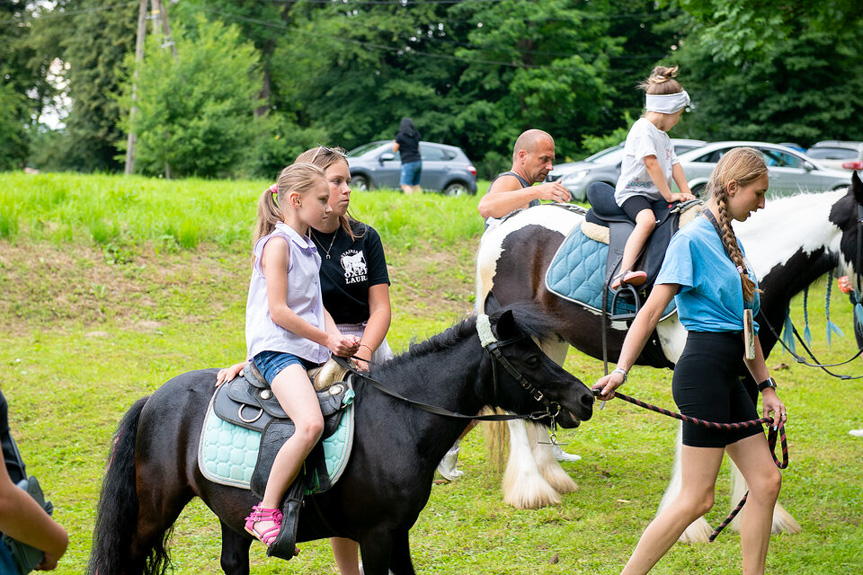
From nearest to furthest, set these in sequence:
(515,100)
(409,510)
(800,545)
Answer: (409,510) → (800,545) → (515,100)

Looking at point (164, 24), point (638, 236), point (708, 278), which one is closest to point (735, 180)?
point (708, 278)

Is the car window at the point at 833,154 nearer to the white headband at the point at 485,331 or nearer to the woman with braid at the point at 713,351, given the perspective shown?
the woman with braid at the point at 713,351

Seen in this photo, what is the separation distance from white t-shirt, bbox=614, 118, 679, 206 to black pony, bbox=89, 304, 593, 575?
7.86 ft

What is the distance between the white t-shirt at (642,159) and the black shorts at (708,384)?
6.43ft

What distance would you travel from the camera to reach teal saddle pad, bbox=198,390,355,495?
3.34 m

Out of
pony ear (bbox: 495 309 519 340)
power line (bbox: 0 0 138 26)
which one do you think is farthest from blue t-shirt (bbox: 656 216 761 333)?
power line (bbox: 0 0 138 26)

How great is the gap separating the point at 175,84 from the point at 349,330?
18945 millimetres

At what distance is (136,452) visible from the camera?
12.0 feet

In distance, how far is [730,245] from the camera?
3600 millimetres

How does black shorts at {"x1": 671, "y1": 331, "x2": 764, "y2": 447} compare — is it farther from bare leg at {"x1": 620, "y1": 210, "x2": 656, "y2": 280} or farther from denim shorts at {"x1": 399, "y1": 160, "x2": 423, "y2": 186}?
denim shorts at {"x1": 399, "y1": 160, "x2": 423, "y2": 186}

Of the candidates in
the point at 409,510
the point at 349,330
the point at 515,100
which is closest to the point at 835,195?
the point at 349,330

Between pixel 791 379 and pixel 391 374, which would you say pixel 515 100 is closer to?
pixel 791 379

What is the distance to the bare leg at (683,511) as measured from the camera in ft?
11.6

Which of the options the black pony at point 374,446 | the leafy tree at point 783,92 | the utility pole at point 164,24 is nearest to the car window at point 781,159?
the leafy tree at point 783,92
